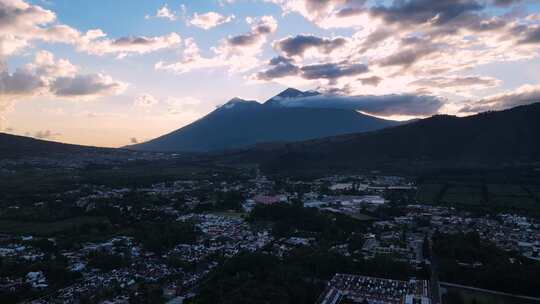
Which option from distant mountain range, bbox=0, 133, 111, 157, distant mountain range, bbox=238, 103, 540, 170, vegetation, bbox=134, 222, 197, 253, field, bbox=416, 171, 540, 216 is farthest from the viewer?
distant mountain range, bbox=0, 133, 111, 157

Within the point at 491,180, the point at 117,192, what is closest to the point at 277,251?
the point at 117,192

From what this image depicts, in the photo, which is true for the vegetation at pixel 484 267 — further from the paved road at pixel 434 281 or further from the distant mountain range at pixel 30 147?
the distant mountain range at pixel 30 147

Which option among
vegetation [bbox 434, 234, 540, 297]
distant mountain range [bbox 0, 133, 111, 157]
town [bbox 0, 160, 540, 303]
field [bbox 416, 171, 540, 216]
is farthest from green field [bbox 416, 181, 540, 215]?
distant mountain range [bbox 0, 133, 111, 157]

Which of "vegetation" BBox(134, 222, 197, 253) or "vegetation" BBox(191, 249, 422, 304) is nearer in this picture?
"vegetation" BBox(191, 249, 422, 304)

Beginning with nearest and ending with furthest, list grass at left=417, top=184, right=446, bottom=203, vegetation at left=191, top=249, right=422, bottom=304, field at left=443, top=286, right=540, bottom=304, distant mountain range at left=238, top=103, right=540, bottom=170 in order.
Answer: vegetation at left=191, top=249, right=422, bottom=304 → field at left=443, top=286, right=540, bottom=304 → grass at left=417, top=184, right=446, bottom=203 → distant mountain range at left=238, top=103, right=540, bottom=170

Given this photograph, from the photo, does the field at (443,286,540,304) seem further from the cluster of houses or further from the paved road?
the cluster of houses

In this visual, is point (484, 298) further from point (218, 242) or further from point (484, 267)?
point (218, 242)

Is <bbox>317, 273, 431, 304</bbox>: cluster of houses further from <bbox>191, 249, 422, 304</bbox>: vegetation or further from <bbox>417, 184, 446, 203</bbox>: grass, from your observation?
<bbox>417, 184, 446, 203</bbox>: grass

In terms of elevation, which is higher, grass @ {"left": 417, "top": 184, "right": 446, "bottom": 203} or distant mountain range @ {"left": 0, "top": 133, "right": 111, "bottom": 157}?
distant mountain range @ {"left": 0, "top": 133, "right": 111, "bottom": 157}

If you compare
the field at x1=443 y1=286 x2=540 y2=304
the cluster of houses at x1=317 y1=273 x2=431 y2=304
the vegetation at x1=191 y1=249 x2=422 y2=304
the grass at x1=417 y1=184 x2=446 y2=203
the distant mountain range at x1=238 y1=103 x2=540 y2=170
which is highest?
the distant mountain range at x1=238 y1=103 x2=540 y2=170
